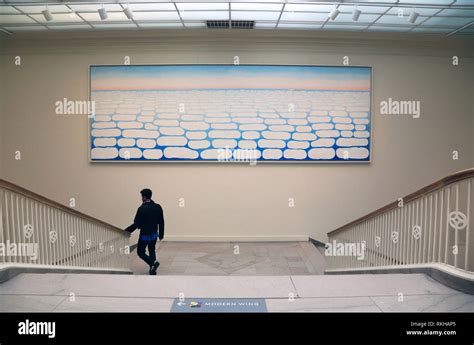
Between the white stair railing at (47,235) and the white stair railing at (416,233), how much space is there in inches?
149

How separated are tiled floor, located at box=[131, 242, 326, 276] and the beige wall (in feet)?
1.15

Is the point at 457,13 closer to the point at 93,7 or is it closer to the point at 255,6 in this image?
the point at 255,6

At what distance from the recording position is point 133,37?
292 inches

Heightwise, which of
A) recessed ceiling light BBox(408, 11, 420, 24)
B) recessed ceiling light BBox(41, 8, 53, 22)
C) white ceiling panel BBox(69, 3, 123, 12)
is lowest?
recessed ceiling light BBox(408, 11, 420, 24)

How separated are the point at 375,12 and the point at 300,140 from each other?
9.66 feet

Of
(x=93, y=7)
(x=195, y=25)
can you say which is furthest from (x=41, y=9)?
(x=195, y=25)

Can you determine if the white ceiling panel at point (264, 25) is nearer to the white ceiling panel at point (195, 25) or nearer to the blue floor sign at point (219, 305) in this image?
the white ceiling panel at point (195, 25)

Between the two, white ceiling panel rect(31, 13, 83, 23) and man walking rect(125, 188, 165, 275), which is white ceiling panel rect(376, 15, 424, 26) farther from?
white ceiling panel rect(31, 13, 83, 23)

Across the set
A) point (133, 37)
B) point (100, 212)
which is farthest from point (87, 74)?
point (100, 212)

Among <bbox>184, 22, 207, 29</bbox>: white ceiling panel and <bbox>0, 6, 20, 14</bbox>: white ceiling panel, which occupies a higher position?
<bbox>184, 22, 207, 29</bbox>: white ceiling panel

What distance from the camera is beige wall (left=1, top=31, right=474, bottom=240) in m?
7.52

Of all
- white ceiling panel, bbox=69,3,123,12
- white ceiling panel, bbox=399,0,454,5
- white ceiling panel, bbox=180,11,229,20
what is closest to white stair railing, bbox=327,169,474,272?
white ceiling panel, bbox=399,0,454,5
